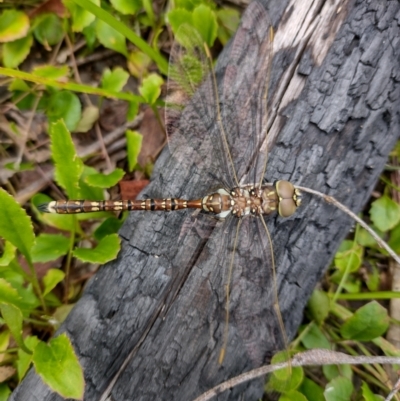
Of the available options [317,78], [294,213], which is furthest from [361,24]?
[294,213]

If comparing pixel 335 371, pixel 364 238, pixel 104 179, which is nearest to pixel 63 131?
pixel 104 179

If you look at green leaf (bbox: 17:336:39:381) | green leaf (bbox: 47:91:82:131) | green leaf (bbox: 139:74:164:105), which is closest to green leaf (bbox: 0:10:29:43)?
green leaf (bbox: 47:91:82:131)

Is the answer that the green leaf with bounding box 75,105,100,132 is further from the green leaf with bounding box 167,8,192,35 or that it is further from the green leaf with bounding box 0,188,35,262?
the green leaf with bounding box 0,188,35,262

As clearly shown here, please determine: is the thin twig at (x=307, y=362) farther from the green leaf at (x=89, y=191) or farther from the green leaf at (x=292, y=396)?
the green leaf at (x=89, y=191)

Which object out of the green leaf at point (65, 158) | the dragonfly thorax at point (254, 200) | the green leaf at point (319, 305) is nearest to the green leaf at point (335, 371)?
the green leaf at point (319, 305)

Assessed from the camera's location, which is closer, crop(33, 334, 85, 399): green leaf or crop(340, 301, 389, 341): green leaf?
crop(33, 334, 85, 399): green leaf

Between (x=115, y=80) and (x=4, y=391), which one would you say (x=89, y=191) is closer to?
(x=115, y=80)
